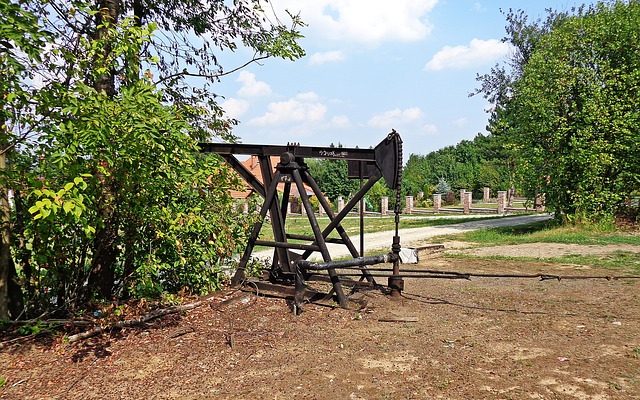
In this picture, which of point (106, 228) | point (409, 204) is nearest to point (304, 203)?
point (106, 228)

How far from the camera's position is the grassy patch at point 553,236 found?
1458 centimetres

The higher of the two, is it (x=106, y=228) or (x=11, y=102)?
(x=11, y=102)

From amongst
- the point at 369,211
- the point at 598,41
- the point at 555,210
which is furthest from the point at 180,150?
the point at 369,211

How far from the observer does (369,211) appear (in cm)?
4259

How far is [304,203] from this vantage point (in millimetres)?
6754

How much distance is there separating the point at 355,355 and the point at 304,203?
254 centimetres

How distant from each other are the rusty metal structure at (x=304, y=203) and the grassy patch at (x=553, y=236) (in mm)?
9452

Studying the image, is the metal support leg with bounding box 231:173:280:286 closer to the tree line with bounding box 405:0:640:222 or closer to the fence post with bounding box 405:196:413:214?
the tree line with bounding box 405:0:640:222

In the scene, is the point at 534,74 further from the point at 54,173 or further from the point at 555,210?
the point at 54,173

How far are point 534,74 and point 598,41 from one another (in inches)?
95.0

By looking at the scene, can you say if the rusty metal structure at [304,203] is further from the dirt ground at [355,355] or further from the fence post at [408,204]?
the fence post at [408,204]

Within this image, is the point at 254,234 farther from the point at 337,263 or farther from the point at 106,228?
the point at 106,228

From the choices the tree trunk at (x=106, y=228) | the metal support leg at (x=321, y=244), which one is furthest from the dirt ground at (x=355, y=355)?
the tree trunk at (x=106, y=228)

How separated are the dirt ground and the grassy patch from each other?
860cm
